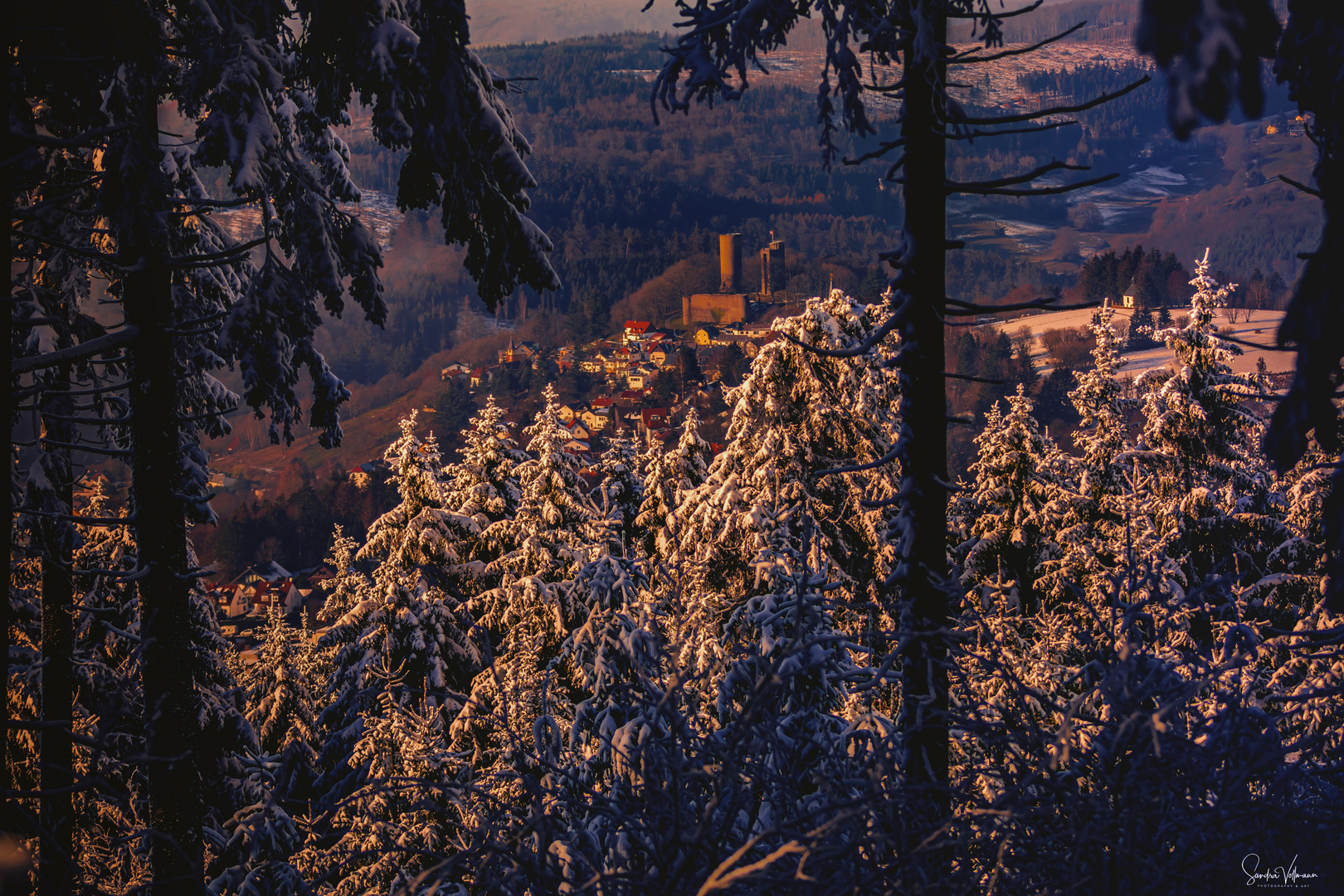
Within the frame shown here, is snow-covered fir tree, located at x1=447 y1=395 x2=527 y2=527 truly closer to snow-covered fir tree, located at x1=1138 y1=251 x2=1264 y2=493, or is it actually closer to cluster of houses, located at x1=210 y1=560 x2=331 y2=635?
snow-covered fir tree, located at x1=1138 y1=251 x2=1264 y2=493

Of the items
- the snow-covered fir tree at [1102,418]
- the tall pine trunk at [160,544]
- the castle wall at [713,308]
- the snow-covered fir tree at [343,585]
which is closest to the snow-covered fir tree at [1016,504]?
the snow-covered fir tree at [1102,418]

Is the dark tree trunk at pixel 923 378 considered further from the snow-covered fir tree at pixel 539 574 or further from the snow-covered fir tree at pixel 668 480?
the snow-covered fir tree at pixel 668 480

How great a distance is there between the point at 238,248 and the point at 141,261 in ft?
2.04

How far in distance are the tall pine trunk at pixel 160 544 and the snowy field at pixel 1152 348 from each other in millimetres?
44039

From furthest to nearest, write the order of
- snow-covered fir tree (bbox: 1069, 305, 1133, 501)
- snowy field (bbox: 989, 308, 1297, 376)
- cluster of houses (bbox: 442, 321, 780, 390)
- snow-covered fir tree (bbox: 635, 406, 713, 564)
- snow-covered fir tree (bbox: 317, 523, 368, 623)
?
cluster of houses (bbox: 442, 321, 780, 390), snowy field (bbox: 989, 308, 1297, 376), snow-covered fir tree (bbox: 317, 523, 368, 623), snow-covered fir tree (bbox: 1069, 305, 1133, 501), snow-covered fir tree (bbox: 635, 406, 713, 564)

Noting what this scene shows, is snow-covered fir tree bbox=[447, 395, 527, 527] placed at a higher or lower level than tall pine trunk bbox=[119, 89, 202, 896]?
lower

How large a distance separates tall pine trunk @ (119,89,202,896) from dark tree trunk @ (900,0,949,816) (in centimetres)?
513

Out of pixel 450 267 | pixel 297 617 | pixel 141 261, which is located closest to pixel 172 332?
pixel 141 261

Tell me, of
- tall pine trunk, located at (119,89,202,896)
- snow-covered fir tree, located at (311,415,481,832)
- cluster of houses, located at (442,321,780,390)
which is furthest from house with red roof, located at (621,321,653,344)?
tall pine trunk, located at (119,89,202,896)

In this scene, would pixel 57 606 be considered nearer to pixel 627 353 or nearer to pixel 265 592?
pixel 265 592

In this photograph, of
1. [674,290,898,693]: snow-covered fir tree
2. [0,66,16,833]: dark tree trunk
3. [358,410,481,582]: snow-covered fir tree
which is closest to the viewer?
[0,66,16,833]: dark tree trunk

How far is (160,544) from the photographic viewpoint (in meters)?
5.72

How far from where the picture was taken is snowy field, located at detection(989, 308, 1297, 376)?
177 ft

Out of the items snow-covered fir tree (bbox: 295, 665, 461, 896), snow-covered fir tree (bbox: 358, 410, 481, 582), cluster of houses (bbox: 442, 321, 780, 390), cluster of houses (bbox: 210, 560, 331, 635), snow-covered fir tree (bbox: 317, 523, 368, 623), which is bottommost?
cluster of houses (bbox: 210, 560, 331, 635)
